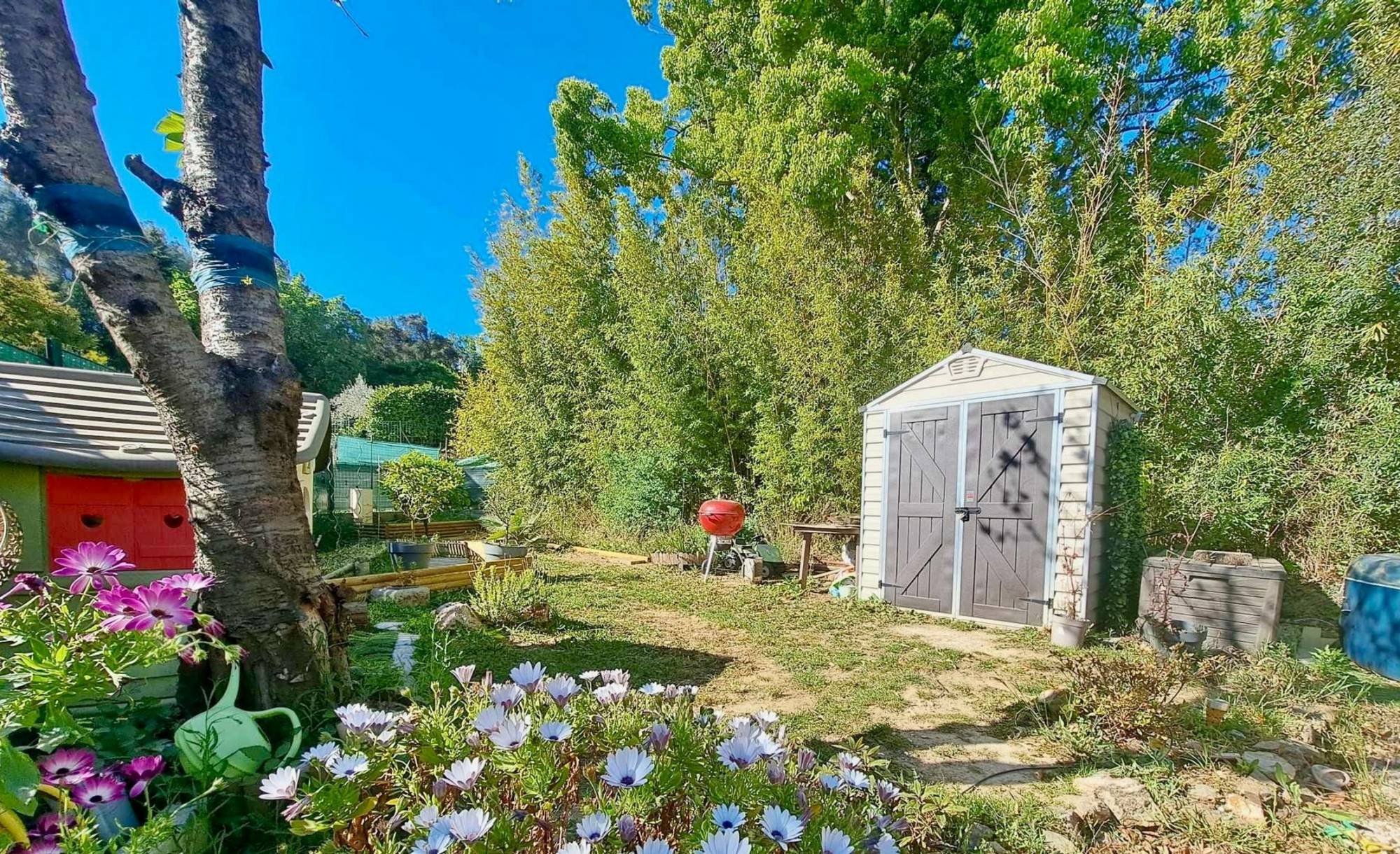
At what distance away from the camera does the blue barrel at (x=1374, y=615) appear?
3.31 m

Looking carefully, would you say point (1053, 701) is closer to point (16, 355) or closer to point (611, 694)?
point (611, 694)

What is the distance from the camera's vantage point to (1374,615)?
3.41m

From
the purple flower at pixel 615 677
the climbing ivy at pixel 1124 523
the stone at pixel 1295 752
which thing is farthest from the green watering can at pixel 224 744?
the climbing ivy at pixel 1124 523

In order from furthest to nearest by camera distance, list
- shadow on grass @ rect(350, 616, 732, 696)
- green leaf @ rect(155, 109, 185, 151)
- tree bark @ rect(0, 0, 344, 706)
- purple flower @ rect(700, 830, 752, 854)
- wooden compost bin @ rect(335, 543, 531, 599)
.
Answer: wooden compost bin @ rect(335, 543, 531, 599)
shadow on grass @ rect(350, 616, 732, 696)
green leaf @ rect(155, 109, 185, 151)
tree bark @ rect(0, 0, 344, 706)
purple flower @ rect(700, 830, 752, 854)

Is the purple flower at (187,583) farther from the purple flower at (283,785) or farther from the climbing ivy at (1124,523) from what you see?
the climbing ivy at (1124,523)

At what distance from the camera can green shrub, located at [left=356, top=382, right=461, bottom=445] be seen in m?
16.6

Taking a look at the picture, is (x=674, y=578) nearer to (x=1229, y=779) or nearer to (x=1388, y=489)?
(x=1229, y=779)

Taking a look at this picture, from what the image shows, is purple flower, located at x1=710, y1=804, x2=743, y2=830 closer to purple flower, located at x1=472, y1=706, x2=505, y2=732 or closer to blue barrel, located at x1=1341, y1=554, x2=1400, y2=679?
purple flower, located at x1=472, y1=706, x2=505, y2=732

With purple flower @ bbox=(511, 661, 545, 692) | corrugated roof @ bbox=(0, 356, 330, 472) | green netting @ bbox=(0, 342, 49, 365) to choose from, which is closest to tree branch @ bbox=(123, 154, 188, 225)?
corrugated roof @ bbox=(0, 356, 330, 472)

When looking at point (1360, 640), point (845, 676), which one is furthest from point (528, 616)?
point (1360, 640)

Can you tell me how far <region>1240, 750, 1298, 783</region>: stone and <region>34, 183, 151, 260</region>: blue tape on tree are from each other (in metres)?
3.97

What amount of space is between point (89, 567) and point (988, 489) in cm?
514

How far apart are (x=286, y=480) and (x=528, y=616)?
2.73m

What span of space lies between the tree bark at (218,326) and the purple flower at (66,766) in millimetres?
384
